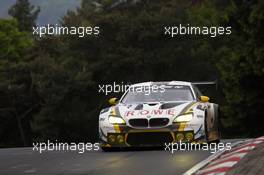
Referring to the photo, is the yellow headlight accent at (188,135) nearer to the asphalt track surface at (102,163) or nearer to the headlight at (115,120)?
the asphalt track surface at (102,163)

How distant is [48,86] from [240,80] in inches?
785

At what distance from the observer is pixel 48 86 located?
49.4 m

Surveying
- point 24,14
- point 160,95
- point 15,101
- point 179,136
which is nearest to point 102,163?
point 179,136

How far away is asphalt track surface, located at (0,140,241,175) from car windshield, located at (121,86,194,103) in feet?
4.22

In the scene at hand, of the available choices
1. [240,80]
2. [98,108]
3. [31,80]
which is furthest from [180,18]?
[240,80]

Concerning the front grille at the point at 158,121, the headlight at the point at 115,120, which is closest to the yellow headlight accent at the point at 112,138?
the headlight at the point at 115,120

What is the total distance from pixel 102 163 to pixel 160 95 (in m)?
3.45

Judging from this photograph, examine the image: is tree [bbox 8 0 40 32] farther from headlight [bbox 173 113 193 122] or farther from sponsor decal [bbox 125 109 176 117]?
headlight [bbox 173 113 193 122]

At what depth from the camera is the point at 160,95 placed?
13.2 meters

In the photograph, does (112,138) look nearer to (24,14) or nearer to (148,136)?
(148,136)

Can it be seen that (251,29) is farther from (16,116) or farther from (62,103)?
(16,116)

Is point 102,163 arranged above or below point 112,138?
below

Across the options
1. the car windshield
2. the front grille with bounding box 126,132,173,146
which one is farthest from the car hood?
the car windshield

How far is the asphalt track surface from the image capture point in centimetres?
891
